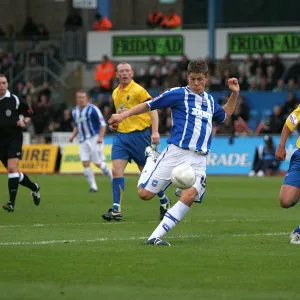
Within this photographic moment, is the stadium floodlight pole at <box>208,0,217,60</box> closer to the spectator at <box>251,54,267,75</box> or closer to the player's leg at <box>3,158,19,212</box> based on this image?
the spectator at <box>251,54,267,75</box>

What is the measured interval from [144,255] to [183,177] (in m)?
1.14

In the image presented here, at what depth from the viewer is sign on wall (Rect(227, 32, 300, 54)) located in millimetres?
37469

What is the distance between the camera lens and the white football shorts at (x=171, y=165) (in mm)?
11648

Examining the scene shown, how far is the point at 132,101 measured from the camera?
15609mm

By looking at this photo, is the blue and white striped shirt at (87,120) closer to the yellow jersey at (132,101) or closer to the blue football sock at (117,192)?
the yellow jersey at (132,101)

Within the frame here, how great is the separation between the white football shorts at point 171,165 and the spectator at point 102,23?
28.8m

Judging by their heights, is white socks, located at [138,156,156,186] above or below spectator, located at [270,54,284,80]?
below

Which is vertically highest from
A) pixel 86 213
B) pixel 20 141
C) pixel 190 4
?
pixel 190 4

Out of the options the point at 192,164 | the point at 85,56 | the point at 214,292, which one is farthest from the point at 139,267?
the point at 85,56

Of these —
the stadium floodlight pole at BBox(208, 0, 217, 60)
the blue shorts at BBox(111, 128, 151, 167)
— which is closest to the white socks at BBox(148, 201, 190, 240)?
the blue shorts at BBox(111, 128, 151, 167)

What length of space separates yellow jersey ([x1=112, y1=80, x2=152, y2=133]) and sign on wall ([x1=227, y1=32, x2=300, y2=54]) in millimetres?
22451

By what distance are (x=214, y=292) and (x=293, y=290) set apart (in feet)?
2.21

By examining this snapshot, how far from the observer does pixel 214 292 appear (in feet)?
27.2

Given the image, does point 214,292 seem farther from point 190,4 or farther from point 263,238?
Answer: point 190,4
